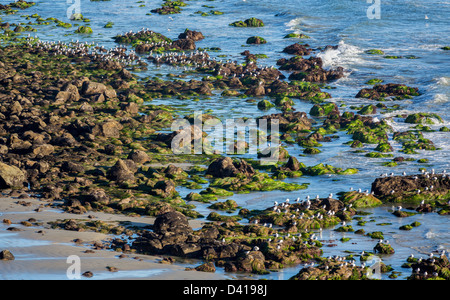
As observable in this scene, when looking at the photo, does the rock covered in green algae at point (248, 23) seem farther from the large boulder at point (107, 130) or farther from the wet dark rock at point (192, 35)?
the large boulder at point (107, 130)

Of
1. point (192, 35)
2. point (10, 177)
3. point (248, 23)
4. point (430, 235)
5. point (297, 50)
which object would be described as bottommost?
point (430, 235)

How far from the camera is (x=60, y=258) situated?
13570 mm

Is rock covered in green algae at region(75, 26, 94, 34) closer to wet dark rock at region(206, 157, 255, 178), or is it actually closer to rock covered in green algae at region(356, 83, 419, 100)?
rock covered in green algae at region(356, 83, 419, 100)

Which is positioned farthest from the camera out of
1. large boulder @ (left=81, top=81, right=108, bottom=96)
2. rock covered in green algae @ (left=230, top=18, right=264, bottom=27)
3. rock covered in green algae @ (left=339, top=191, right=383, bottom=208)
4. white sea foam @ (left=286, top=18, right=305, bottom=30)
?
rock covered in green algae @ (left=230, top=18, right=264, bottom=27)

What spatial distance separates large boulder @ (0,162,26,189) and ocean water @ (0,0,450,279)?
4.95m

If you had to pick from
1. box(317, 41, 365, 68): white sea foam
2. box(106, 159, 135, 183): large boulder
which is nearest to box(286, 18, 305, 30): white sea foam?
box(317, 41, 365, 68): white sea foam

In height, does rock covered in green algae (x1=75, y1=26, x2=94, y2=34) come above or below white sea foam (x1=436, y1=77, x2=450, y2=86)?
above

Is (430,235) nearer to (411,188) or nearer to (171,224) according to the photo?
(411,188)

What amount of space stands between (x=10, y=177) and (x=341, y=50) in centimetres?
2959

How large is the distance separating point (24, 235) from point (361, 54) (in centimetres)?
3226

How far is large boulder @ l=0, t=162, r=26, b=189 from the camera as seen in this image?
18.5m

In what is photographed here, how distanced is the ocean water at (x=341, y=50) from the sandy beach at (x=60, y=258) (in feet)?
8.58

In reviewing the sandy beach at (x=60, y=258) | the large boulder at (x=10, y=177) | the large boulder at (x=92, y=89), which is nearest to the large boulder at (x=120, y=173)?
the large boulder at (x=10, y=177)

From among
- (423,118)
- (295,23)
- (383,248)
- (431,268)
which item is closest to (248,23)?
Answer: (295,23)
